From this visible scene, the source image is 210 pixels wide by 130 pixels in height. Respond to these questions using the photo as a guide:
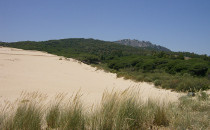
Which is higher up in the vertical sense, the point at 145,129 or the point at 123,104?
the point at 123,104

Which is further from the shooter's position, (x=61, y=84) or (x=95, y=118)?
(x=61, y=84)

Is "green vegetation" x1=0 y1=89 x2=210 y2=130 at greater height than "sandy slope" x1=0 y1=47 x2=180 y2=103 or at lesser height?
greater

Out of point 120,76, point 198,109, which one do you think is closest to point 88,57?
point 120,76

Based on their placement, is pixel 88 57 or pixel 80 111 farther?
pixel 88 57

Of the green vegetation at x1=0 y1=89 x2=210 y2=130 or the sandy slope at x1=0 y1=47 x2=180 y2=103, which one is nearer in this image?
the green vegetation at x1=0 y1=89 x2=210 y2=130

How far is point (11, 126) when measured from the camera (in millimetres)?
2699

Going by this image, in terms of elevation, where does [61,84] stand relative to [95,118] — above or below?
below

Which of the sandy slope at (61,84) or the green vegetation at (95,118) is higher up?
the green vegetation at (95,118)

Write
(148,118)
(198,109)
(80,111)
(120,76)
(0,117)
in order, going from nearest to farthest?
(0,117) < (80,111) < (148,118) < (198,109) < (120,76)

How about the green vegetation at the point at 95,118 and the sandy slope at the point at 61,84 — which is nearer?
the green vegetation at the point at 95,118

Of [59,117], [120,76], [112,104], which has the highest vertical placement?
[112,104]

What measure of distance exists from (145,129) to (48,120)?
2.03 m

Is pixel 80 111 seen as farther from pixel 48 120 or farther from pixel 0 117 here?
pixel 0 117

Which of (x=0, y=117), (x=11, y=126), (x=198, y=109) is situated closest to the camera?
(x=11, y=126)
